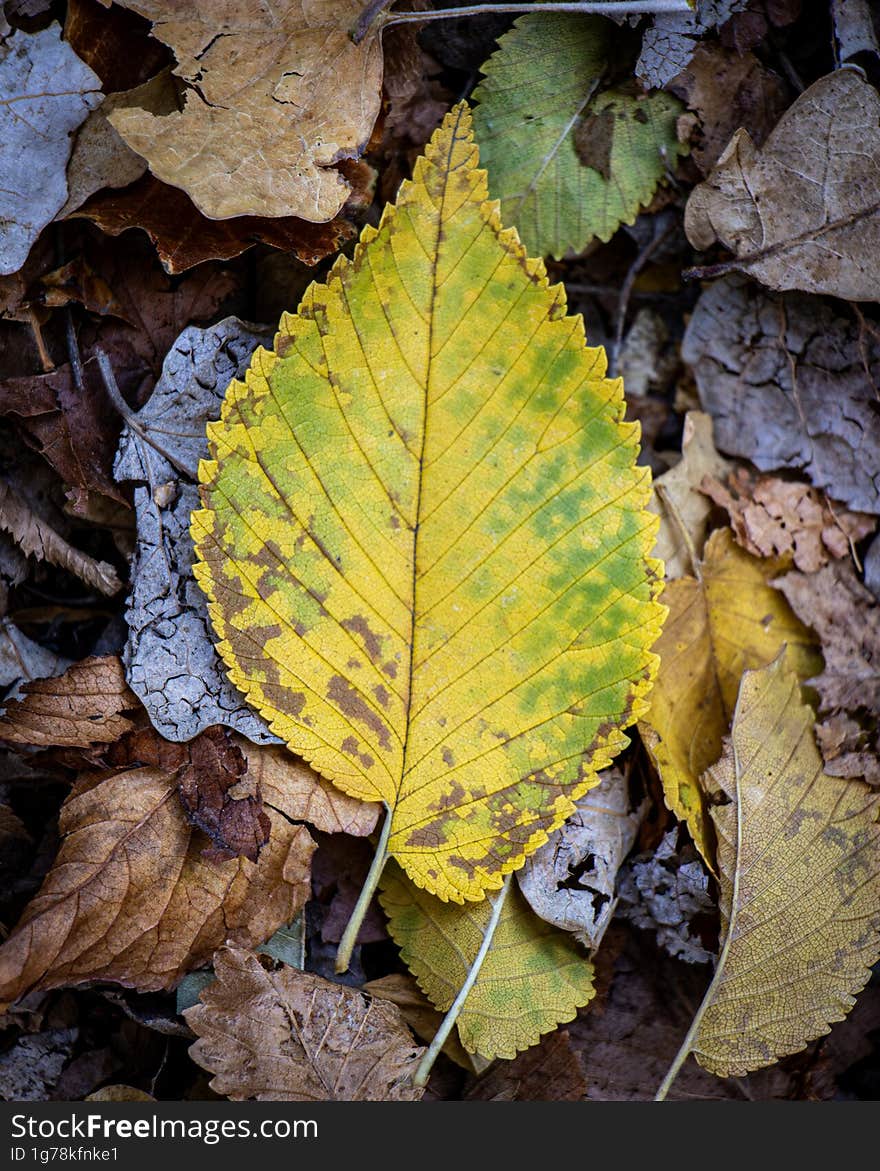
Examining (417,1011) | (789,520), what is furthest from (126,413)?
(789,520)

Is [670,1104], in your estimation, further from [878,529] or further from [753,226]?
[753,226]

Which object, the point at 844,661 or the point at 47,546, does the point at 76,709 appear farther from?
the point at 844,661

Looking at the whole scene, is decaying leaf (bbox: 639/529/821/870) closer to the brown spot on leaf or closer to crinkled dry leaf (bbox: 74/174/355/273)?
the brown spot on leaf

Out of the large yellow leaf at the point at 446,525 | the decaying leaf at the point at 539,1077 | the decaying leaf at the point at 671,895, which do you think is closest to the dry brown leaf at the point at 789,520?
the large yellow leaf at the point at 446,525

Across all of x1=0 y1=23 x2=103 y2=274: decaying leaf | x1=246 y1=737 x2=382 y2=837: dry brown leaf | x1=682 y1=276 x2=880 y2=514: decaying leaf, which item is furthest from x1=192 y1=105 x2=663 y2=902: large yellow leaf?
x1=682 y1=276 x2=880 y2=514: decaying leaf

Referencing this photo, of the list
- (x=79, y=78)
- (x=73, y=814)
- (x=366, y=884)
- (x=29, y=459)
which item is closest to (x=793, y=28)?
(x=79, y=78)

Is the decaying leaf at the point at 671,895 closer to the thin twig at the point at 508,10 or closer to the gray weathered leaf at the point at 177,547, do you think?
the gray weathered leaf at the point at 177,547

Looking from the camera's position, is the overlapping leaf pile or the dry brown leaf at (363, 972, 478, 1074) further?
the dry brown leaf at (363, 972, 478, 1074)
